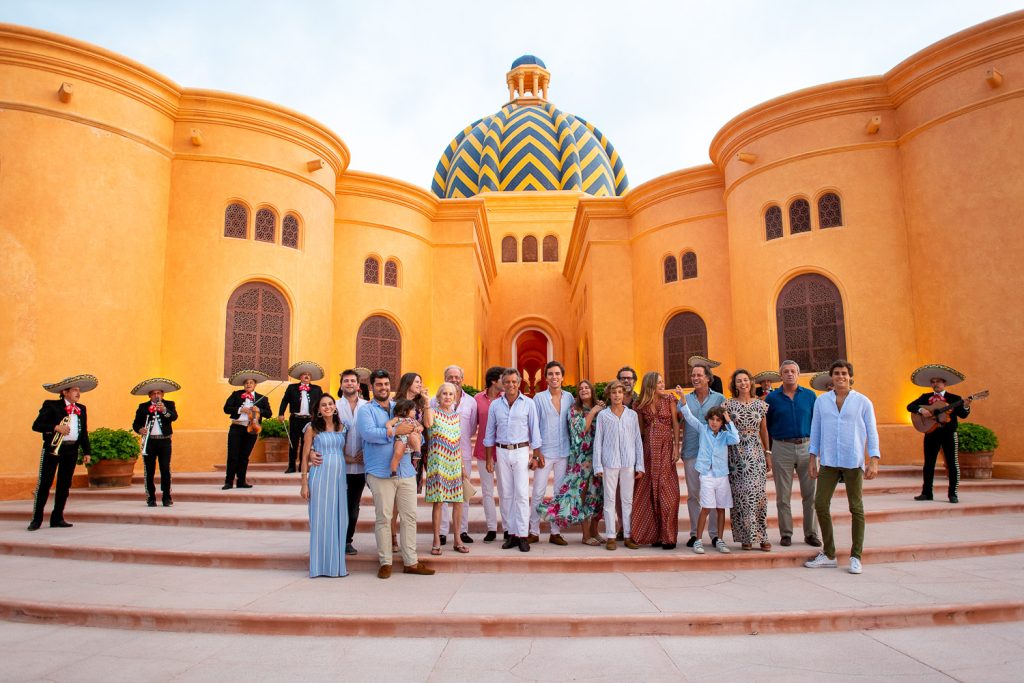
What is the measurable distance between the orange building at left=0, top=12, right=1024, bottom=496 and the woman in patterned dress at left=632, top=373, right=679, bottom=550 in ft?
30.3

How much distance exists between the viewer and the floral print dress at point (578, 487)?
6762 mm

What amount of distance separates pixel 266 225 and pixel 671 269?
1065cm

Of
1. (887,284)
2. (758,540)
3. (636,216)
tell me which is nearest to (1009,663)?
(758,540)

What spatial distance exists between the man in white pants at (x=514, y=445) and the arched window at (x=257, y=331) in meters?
9.48

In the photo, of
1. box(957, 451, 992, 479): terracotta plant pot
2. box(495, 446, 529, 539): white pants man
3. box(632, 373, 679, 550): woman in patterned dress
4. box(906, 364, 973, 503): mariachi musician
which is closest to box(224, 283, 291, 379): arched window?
box(495, 446, 529, 539): white pants man

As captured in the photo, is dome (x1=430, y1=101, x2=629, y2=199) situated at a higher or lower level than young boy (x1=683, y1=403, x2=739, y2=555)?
higher

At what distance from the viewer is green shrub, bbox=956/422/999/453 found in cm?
1152

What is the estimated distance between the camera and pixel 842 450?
19.1 ft

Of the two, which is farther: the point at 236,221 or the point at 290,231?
the point at 290,231

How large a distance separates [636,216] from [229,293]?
37.4 feet

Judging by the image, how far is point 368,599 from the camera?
4852 mm

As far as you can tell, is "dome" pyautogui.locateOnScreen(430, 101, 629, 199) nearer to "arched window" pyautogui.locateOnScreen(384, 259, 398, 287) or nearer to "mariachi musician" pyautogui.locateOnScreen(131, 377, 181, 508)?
"arched window" pyautogui.locateOnScreen(384, 259, 398, 287)

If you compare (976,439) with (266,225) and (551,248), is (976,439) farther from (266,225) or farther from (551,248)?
(551,248)

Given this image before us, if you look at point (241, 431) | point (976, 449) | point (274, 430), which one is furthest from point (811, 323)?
point (241, 431)
